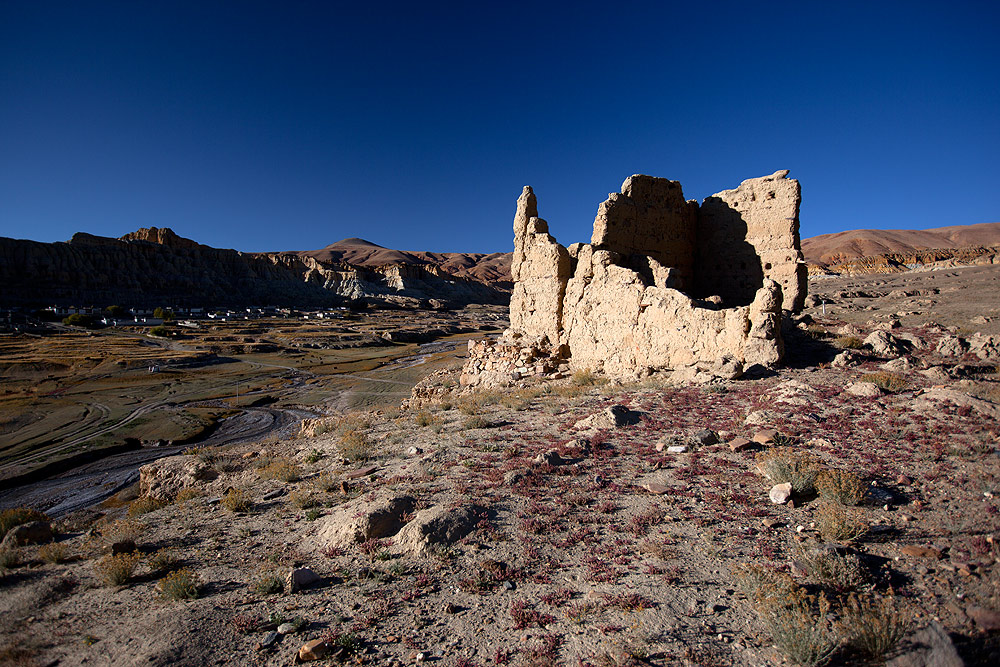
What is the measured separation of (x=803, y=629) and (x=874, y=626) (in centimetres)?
49

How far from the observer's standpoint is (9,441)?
21.0m

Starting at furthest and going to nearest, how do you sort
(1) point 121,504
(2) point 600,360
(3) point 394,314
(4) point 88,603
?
(3) point 394,314, (2) point 600,360, (1) point 121,504, (4) point 88,603

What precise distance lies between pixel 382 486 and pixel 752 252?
15897 mm

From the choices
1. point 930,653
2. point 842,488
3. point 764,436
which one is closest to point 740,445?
point 764,436

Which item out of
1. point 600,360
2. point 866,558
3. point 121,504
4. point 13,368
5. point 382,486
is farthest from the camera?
point 13,368

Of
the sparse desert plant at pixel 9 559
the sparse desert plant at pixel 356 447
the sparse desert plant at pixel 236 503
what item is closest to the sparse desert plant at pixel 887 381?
the sparse desert plant at pixel 356 447

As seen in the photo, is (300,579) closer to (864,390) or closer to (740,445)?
(740,445)

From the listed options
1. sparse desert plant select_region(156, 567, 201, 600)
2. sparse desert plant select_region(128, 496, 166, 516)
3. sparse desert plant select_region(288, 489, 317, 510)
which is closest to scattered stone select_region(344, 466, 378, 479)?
sparse desert plant select_region(288, 489, 317, 510)

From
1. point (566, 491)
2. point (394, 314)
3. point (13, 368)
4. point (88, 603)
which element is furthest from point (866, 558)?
point (394, 314)

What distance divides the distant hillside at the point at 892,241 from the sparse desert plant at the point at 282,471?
102 meters

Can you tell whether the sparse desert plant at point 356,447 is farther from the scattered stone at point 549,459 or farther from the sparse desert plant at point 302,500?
the scattered stone at point 549,459

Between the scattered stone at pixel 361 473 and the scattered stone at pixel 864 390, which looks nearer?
the scattered stone at pixel 361 473

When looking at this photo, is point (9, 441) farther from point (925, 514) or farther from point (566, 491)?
point (925, 514)

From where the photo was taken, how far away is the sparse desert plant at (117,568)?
5262mm
